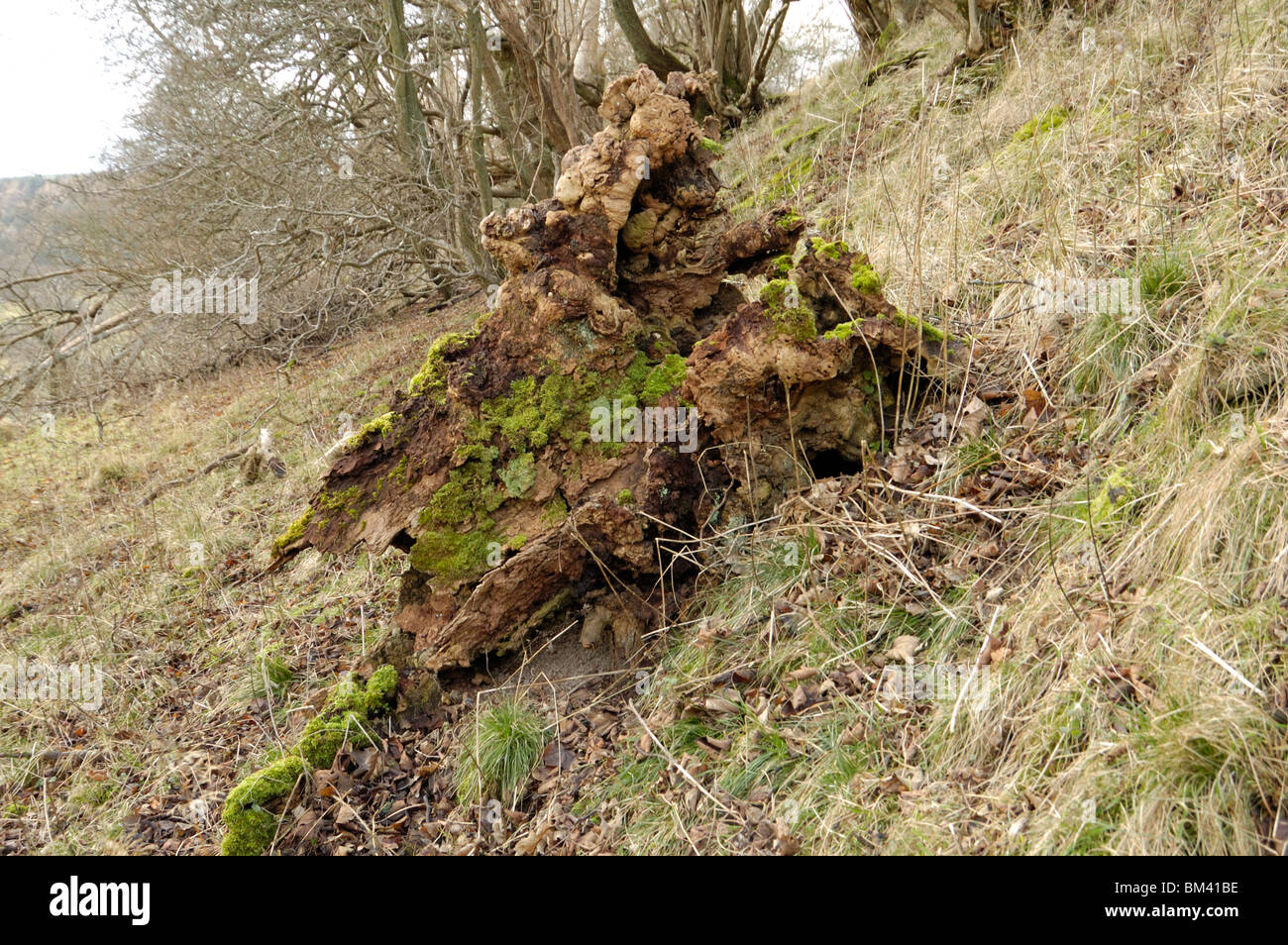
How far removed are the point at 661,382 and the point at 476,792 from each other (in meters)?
1.90

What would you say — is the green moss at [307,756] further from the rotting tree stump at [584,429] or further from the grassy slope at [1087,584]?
the grassy slope at [1087,584]

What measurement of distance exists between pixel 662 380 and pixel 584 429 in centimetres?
42

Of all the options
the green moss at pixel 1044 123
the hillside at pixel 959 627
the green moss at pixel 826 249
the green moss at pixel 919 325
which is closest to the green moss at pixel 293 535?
the hillside at pixel 959 627

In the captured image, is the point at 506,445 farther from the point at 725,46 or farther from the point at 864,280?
the point at 725,46

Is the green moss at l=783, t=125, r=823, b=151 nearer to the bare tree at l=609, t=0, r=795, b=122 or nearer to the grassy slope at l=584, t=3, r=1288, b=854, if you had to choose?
the bare tree at l=609, t=0, r=795, b=122

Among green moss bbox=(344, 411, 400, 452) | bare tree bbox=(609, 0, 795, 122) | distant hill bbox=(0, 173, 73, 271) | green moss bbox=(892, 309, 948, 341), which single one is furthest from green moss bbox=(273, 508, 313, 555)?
bare tree bbox=(609, 0, 795, 122)

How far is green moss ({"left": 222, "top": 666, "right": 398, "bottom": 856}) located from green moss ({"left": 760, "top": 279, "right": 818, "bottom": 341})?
92.5 inches

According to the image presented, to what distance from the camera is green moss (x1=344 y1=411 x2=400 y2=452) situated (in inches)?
138

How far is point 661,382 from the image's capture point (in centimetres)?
352

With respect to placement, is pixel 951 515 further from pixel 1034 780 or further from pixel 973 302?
pixel 973 302

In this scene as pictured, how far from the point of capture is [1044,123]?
202 inches

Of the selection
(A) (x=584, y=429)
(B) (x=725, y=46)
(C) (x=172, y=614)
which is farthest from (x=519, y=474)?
(B) (x=725, y=46)

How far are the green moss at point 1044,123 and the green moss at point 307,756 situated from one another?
5121 millimetres

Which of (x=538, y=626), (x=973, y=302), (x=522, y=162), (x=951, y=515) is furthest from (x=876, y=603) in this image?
(x=522, y=162)
